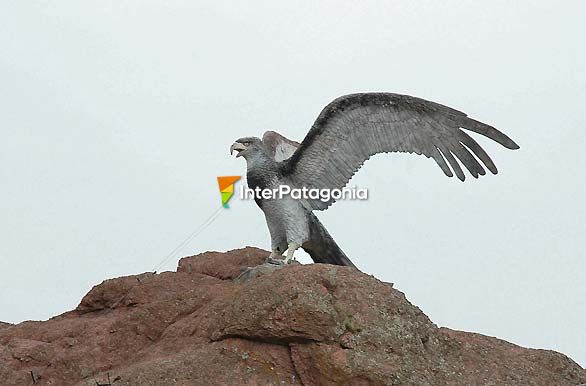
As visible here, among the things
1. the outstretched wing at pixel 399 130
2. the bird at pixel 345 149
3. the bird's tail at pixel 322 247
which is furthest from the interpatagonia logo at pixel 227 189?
the outstretched wing at pixel 399 130

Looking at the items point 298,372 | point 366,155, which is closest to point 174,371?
point 298,372

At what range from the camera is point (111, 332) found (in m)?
6.93

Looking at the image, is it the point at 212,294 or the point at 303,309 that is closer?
the point at 303,309

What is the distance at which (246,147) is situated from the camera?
800cm

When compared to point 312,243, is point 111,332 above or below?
below

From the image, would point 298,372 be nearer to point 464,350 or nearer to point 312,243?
point 464,350

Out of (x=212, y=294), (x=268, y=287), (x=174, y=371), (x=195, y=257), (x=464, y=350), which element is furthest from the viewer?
(x=195, y=257)

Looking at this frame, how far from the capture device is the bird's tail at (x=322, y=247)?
27.1 feet

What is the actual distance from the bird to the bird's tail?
0.01 metres

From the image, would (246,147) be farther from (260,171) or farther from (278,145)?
(278,145)

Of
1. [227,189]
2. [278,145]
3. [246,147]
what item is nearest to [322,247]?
[246,147]

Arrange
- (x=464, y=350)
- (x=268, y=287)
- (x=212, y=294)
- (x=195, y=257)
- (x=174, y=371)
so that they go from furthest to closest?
(x=195, y=257) → (x=212, y=294) → (x=464, y=350) → (x=268, y=287) → (x=174, y=371)

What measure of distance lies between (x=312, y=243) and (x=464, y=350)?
230cm

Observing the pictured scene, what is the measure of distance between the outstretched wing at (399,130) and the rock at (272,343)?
1715 mm
